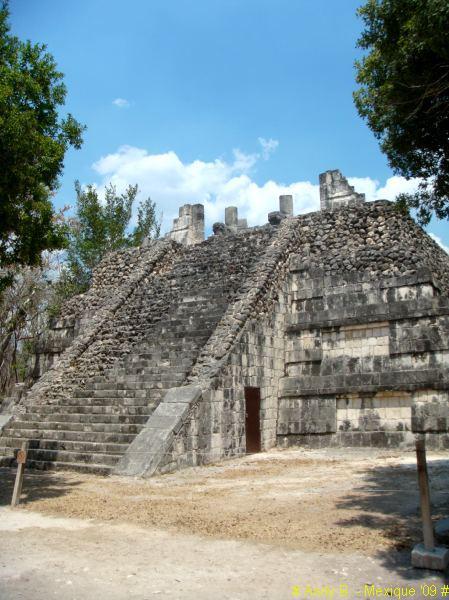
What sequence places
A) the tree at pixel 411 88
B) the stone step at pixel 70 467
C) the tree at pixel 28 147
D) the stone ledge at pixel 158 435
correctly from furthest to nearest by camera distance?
the stone step at pixel 70 467 → the stone ledge at pixel 158 435 → the tree at pixel 28 147 → the tree at pixel 411 88

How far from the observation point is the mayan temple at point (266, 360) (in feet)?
39.4

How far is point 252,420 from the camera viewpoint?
1373 cm

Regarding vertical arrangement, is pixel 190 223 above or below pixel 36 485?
above

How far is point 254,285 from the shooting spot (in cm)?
1480

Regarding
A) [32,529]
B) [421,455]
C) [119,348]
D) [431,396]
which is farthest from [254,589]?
[119,348]

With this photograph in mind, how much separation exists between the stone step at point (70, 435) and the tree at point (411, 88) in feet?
24.5

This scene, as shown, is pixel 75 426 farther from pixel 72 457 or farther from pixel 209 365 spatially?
pixel 209 365

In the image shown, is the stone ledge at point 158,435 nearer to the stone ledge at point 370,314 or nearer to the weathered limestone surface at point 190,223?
the stone ledge at point 370,314

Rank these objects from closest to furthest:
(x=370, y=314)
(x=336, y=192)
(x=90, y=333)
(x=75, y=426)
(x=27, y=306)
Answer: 1. (x=75, y=426)
2. (x=370, y=314)
3. (x=90, y=333)
4. (x=336, y=192)
5. (x=27, y=306)

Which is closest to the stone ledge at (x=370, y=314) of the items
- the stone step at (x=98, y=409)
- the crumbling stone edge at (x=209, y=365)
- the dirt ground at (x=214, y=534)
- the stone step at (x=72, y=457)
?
the crumbling stone edge at (x=209, y=365)

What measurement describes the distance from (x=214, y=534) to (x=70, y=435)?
7130 mm

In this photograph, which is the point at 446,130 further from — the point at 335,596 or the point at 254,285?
the point at 254,285

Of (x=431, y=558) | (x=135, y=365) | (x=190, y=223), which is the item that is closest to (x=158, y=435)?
(x=135, y=365)

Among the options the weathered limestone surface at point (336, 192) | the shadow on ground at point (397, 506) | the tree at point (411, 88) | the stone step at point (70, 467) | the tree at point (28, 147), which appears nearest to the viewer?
the shadow on ground at point (397, 506)
